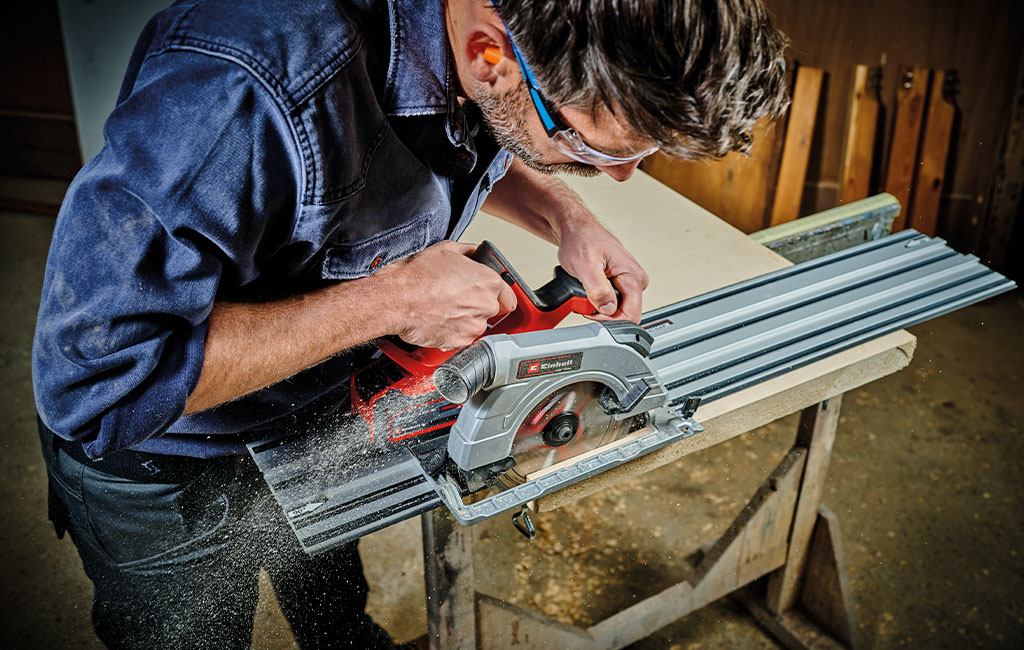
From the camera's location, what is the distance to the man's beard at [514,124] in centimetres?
115

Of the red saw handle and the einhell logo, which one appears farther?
the red saw handle

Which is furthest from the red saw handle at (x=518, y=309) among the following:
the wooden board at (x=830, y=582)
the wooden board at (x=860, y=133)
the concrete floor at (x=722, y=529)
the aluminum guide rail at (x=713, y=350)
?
the wooden board at (x=860, y=133)

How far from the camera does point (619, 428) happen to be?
135 cm

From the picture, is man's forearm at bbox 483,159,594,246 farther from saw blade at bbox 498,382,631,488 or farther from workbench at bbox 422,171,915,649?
saw blade at bbox 498,382,631,488

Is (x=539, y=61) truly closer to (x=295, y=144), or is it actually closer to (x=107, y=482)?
(x=295, y=144)

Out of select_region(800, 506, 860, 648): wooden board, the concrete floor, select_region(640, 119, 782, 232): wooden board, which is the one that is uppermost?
select_region(640, 119, 782, 232): wooden board

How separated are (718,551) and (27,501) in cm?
228

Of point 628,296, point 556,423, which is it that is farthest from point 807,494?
point 556,423

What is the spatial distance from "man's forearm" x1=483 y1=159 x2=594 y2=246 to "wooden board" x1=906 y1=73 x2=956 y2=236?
278 cm

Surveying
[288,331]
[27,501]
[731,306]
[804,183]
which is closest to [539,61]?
[288,331]

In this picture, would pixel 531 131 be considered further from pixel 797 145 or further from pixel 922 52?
pixel 922 52

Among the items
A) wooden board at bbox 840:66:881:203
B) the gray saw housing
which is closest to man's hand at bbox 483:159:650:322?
the gray saw housing

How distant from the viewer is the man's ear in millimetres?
1069

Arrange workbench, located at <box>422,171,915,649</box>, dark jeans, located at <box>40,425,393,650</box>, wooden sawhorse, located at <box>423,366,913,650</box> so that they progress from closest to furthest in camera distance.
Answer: dark jeans, located at <box>40,425,393,650</box> < workbench, located at <box>422,171,915,649</box> < wooden sawhorse, located at <box>423,366,913,650</box>
